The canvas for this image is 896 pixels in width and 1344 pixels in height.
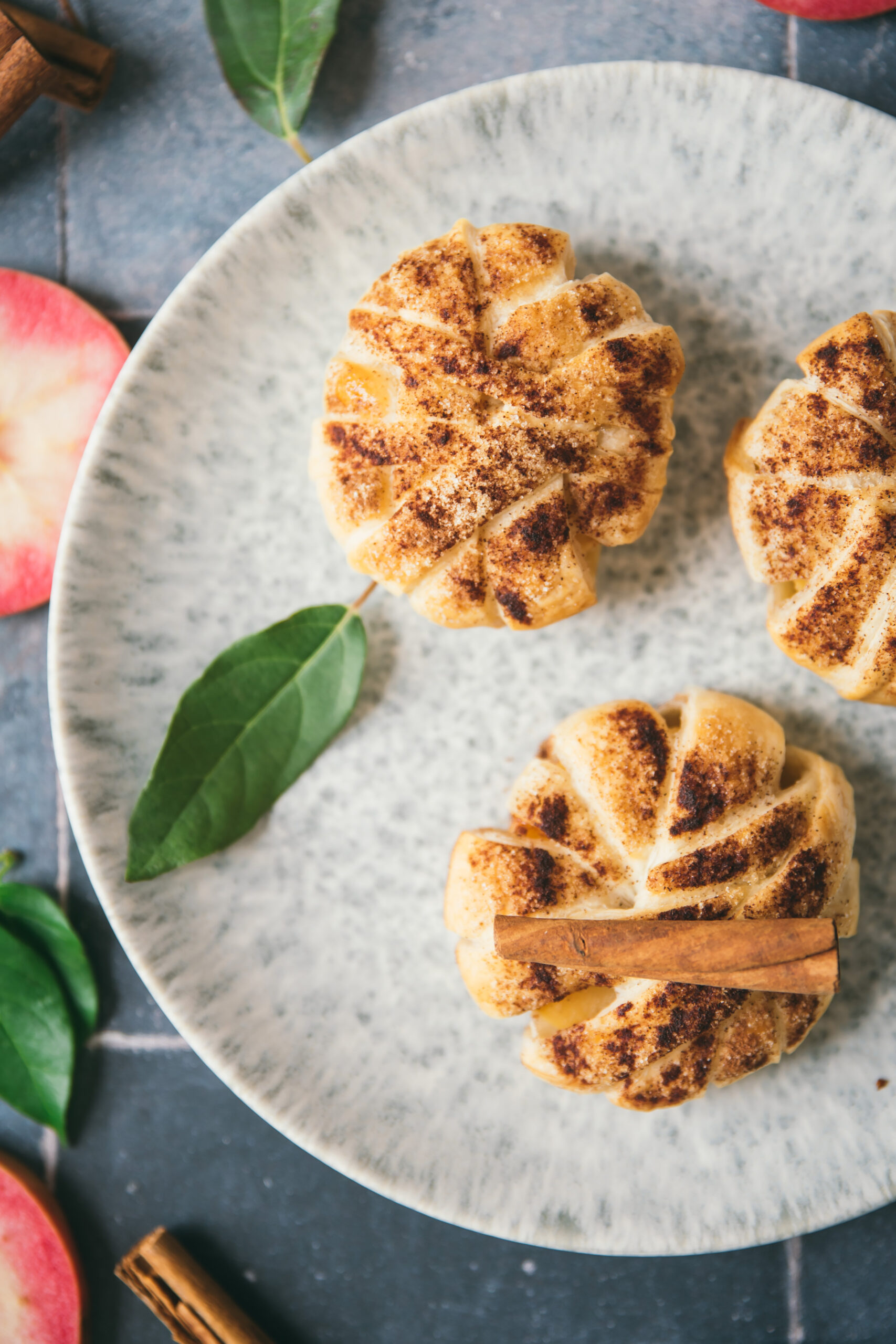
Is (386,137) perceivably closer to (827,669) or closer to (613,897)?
(827,669)

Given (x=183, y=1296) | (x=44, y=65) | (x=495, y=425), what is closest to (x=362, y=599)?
(x=495, y=425)

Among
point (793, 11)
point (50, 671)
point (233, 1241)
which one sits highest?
point (793, 11)

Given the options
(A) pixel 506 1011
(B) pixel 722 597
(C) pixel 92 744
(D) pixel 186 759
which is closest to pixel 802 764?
(B) pixel 722 597

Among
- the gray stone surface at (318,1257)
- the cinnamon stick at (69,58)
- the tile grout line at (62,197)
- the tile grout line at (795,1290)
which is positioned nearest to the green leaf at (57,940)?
the gray stone surface at (318,1257)

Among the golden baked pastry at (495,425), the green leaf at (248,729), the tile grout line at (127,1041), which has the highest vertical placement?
the golden baked pastry at (495,425)

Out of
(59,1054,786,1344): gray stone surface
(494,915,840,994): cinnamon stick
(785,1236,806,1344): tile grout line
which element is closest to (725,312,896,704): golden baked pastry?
(494,915,840,994): cinnamon stick

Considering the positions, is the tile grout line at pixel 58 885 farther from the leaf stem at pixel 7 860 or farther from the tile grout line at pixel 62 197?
the tile grout line at pixel 62 197
